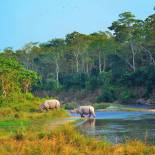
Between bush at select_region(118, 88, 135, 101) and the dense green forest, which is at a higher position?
the dense green forest

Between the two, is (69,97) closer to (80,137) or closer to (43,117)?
(43,117)

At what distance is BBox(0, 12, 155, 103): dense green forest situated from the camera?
6906 centimetres

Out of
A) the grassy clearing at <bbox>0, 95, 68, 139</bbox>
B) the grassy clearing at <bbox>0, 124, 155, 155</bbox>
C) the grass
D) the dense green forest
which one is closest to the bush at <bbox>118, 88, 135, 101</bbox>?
the dense green forest

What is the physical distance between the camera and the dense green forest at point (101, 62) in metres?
69.1

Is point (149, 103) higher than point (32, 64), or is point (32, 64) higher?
point (32, 64)

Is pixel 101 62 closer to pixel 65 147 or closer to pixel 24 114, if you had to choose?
pixel 24 114

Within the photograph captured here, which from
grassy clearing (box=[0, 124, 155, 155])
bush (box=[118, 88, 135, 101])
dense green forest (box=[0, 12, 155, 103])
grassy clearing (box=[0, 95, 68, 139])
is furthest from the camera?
dense green forest (box=[0, 12, 155, 103])

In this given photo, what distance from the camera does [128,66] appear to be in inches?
3056

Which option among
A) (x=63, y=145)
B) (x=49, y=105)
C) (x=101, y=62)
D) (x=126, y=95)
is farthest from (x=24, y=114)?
(x=101, y=62)

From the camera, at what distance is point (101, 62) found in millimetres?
87062

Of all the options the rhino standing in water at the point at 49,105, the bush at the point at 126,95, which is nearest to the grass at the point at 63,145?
the rhino standing in water at the point at 49,105

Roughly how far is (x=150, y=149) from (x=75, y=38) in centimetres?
6941

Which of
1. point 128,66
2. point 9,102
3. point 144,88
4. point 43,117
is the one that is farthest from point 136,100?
point 43,117

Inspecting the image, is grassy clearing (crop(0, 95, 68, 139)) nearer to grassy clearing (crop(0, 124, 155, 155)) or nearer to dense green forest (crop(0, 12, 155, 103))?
grassy clearing (crop(0, 124, 155, 155))
